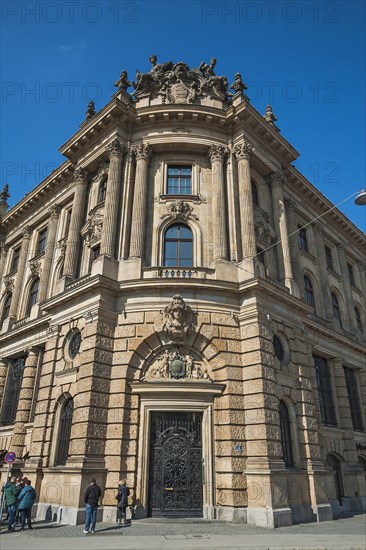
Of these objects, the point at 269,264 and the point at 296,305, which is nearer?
the point at 296,305

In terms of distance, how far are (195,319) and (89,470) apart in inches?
308

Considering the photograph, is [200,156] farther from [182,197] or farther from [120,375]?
[120,375]

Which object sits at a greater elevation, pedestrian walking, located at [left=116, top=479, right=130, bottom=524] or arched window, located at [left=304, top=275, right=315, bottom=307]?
arched window, located at [left=304, top=275, right=315, bottom=307]

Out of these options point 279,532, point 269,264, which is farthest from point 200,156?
point 279,532

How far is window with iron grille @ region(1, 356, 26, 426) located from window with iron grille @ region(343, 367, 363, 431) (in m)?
22.5

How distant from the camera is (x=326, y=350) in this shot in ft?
87.4

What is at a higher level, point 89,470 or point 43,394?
point 43,394

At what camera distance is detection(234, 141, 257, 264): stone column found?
22109mm

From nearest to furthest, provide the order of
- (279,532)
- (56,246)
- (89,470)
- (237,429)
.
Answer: (279,532) < (89,470) < (237,429) < (56,246)

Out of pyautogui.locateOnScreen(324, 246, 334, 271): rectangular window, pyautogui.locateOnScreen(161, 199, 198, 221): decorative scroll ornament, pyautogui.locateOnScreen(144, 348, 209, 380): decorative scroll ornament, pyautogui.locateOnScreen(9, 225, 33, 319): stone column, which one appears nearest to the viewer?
pyautogui.locateOnScreen(144, 348, 209, 380): decorative scroll ornament

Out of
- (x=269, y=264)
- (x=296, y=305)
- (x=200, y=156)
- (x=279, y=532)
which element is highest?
(x=200, y=156)

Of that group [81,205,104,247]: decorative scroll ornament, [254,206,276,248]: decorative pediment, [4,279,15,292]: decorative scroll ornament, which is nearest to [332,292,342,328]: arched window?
[254,206,276,248]: decorative pediment

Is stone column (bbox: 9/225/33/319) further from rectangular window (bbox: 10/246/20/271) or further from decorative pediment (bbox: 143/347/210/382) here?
decorative pediment (bbox: 143/347/210/382)

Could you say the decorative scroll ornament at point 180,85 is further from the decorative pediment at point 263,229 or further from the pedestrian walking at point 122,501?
the pedestrian walking at point 122,501
